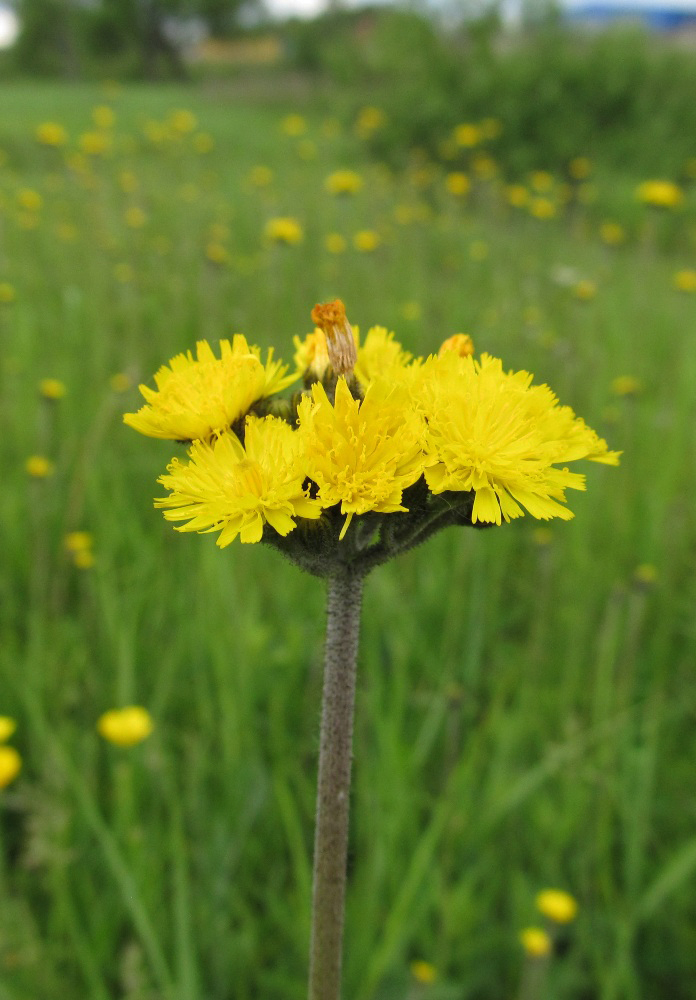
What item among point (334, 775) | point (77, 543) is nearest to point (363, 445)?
point (334, 775)

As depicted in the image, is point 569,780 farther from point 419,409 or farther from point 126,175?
point 126,175

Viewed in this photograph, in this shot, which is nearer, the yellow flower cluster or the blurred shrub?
the yellow flower cluster

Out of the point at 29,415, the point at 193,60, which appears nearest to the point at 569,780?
the point at 29,415

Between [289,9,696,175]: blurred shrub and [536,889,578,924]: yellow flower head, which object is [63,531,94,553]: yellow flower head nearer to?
[536,889,578,924]: yellow flower head

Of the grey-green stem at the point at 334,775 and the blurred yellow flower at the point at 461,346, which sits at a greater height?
the blurred yellow flower at the point at 461,346

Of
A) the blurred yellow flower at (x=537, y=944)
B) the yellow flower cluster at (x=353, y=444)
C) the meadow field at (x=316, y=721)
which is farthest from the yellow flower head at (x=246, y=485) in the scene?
the blurred yellow flower at (x=537, y=944)

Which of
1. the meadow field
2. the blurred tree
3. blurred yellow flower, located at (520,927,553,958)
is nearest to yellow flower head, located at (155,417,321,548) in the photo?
the meadow field

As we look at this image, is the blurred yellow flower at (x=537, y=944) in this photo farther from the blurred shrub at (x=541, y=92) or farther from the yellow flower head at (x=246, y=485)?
the blurred shrub at (x=541, y=92)
